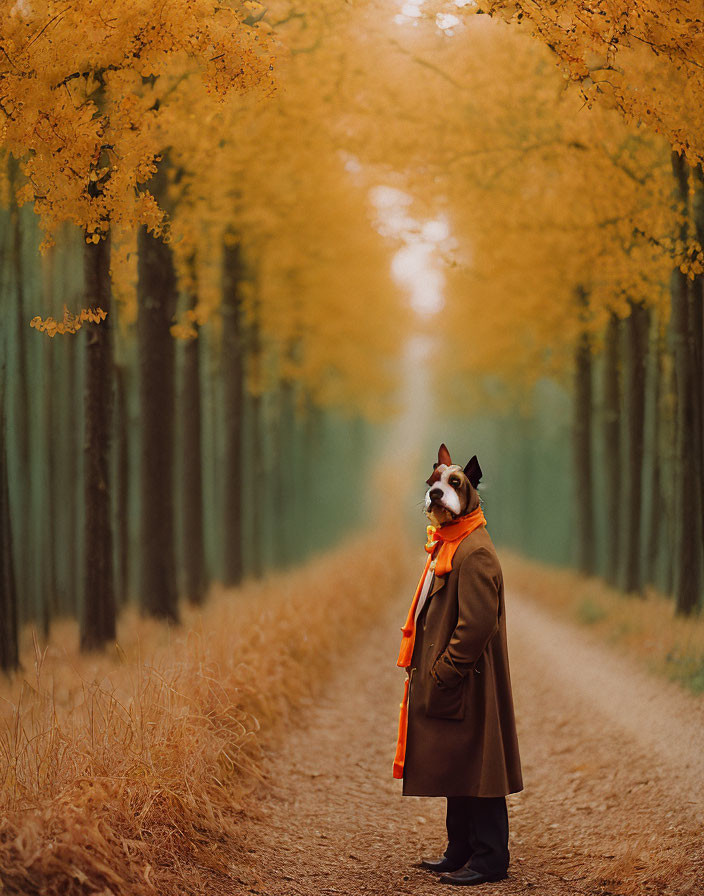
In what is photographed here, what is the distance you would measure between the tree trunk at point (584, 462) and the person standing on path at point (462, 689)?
419 inches

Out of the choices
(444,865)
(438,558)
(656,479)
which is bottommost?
(444,865)

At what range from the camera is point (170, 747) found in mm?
5410

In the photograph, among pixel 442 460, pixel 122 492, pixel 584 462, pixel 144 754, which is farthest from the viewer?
pixel 584 462

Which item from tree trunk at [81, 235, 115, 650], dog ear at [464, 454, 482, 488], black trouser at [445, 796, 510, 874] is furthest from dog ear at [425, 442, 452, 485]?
tree trunk at [81, 235, 115, 650]

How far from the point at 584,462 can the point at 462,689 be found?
11.3 m

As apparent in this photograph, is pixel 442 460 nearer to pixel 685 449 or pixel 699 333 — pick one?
pixel 699 333

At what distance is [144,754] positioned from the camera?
16.8 feet

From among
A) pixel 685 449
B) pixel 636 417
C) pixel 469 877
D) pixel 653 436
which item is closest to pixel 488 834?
pixel 469 877

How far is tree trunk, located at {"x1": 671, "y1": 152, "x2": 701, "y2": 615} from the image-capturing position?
7.23 meters

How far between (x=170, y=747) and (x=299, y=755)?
1962mm

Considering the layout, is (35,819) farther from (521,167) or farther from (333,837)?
(521,167)

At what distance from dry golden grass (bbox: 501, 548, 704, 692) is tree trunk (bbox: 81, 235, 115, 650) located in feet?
15.8

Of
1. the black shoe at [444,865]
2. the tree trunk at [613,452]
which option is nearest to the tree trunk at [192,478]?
the tree trunk at [613,452]

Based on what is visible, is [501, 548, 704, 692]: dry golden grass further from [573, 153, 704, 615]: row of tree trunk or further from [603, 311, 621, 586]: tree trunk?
Result: [603, 311, 621, 586]: tree trunk
